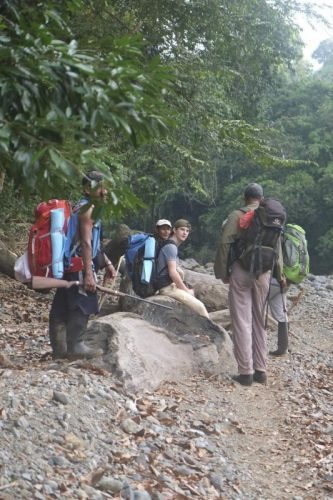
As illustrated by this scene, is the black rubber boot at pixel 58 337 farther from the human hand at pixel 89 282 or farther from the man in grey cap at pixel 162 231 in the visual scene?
the man in grey cap at pixel 162 231

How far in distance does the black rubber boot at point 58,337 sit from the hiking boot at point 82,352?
0.62ft

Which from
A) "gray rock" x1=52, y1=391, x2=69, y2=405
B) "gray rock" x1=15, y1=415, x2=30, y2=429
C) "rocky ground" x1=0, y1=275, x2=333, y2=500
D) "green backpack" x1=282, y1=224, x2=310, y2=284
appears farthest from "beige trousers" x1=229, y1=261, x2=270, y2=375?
"gray rock" x1=15, y1=415, x2=30, y2=429

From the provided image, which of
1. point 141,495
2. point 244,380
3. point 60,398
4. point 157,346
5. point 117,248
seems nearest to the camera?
point 141,495

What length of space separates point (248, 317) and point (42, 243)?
2457mm

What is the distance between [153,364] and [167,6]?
6675 millimetres

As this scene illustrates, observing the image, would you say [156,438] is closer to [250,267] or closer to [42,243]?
[42,243]

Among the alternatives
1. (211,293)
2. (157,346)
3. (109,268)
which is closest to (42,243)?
(109,268)

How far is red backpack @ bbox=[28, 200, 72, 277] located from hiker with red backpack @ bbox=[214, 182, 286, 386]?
1.95 m

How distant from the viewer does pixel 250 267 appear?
715 cm

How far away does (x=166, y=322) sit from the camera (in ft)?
24.7

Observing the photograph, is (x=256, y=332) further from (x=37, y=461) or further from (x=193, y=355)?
(x=37, y=461)

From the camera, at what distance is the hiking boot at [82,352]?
6195 mm

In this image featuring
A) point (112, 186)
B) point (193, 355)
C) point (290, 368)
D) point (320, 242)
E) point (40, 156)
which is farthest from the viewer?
point (320, 242)

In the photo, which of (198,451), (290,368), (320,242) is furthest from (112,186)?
(320,242)
